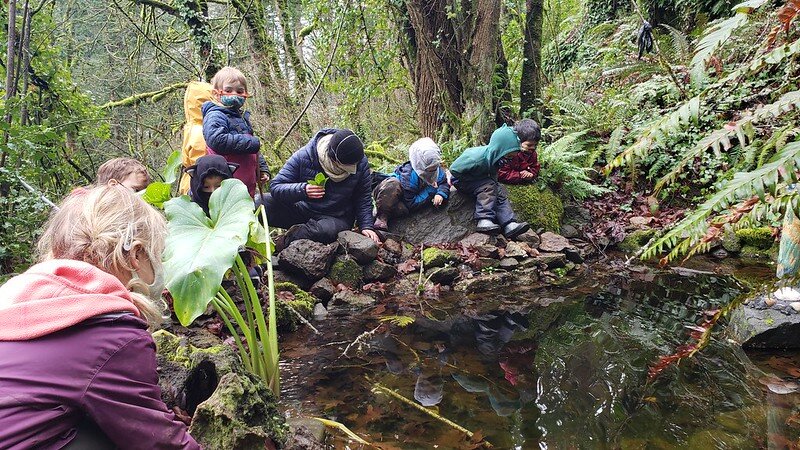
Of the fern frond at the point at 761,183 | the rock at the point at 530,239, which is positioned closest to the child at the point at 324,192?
the rock at the point at 530,239

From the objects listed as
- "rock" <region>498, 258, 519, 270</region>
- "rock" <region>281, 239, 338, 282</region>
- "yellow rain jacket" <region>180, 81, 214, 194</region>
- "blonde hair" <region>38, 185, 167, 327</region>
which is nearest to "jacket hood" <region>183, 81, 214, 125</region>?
"yellow rain jacket" <region>180, 81, 214, 194</region>

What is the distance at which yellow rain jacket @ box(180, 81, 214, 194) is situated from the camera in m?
4.08

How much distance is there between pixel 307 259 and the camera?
427 cm

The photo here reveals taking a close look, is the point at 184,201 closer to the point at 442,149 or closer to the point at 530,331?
the point at 530,331

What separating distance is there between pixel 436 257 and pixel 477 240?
2.07 ft

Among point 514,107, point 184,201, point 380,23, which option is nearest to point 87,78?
point 380,23

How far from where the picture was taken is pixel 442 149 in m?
5.98

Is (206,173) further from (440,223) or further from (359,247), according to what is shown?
(440,223)

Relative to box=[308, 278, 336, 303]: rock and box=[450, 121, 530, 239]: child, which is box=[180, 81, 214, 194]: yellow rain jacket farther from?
box=[450, 121, 530, 239]: child

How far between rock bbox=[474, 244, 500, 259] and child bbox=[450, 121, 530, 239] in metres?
0.27

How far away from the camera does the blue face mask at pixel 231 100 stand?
3.97 metres

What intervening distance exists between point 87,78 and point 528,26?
25.5 ft

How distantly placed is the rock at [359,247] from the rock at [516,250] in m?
1.38

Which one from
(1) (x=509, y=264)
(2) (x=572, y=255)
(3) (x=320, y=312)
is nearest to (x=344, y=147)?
(3) (x=320, y=312)
